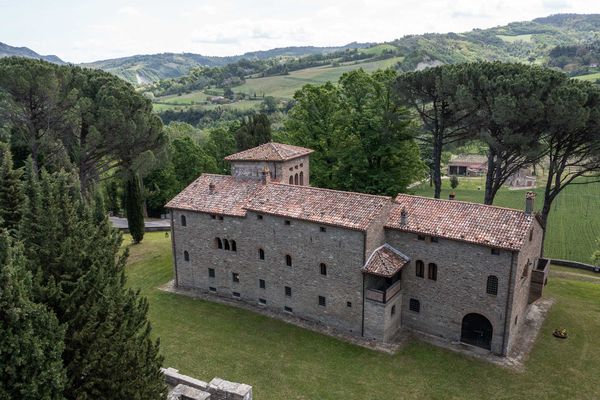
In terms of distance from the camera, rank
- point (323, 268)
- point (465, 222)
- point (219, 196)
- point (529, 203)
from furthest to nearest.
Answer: point (219, 196) < point (323, 268) < point (465, 222) < point (529, 203)

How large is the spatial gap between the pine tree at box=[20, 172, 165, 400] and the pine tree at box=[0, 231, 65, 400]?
1699mm

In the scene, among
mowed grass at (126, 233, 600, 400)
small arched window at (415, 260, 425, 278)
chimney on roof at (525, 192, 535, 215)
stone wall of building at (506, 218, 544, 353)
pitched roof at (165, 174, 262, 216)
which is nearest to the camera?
mowed grass at (126, 233, 600, 400)

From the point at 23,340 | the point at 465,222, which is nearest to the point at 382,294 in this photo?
the point at 465,222

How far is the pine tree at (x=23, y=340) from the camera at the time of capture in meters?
11.1

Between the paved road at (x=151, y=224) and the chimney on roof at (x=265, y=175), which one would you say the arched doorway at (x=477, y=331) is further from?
the paved road at (x=151, y=224)

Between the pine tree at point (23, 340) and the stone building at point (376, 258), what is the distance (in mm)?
17564

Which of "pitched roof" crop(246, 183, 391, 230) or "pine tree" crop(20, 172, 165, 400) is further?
"pitched roof" crop(246, 183, 391, 230)

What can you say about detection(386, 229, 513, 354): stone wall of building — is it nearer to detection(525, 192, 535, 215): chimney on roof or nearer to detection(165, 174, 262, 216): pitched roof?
detection(525, 192, 535, 215): chimney on roof

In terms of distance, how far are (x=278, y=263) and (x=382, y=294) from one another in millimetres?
7471

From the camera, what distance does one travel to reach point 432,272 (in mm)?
27344

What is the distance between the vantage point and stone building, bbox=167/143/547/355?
25641mm

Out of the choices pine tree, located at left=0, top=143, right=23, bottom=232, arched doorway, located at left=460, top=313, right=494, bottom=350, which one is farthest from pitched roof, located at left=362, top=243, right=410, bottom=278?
pine tree, located at left=0, top=143, right=23, bottom=232

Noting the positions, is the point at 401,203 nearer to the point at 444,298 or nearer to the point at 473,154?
the point at 444,298

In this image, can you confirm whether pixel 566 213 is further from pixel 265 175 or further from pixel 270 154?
pixel 265 175
